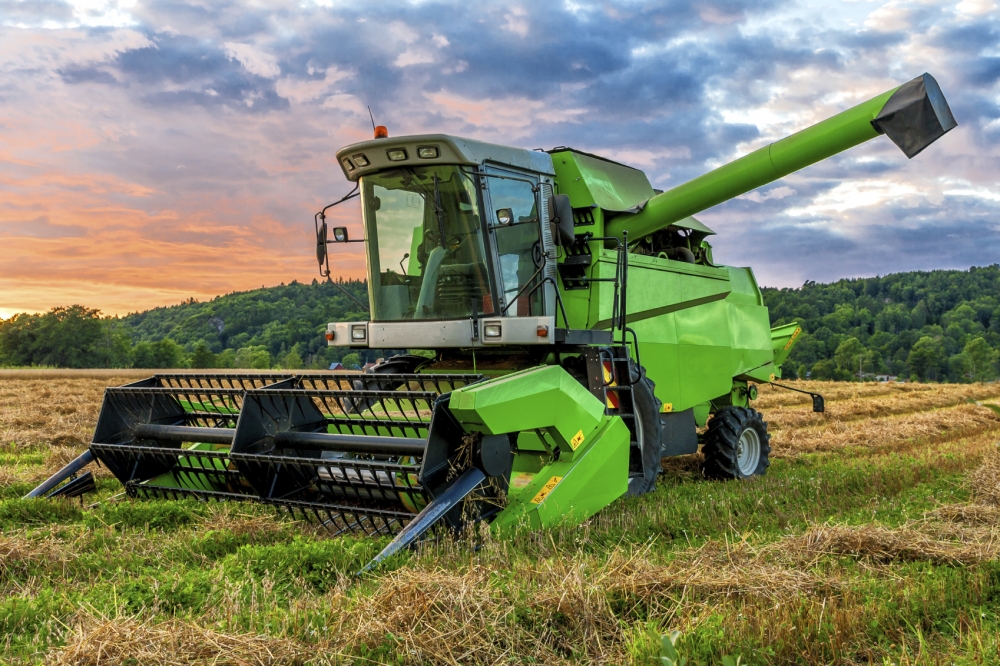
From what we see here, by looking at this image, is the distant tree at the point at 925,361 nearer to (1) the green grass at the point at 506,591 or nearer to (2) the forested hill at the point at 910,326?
(2) the forested hill at the point at 910,326

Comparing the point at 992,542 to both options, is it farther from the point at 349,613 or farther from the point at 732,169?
the point at 732,169

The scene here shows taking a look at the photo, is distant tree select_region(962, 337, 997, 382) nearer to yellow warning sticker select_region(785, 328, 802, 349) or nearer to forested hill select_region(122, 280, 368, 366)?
forested hill select_region(122, 280, 368, 366)

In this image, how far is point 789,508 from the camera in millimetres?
5668

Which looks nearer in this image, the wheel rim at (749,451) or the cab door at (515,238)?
the cab door at (515,238)

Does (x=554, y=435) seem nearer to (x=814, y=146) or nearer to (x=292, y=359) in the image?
(x=814, y=146)

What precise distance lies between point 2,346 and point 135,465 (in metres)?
63.8

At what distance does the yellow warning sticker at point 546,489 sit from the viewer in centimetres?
472

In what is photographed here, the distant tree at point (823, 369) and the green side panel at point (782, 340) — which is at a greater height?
the green side panel at point (782, 340)

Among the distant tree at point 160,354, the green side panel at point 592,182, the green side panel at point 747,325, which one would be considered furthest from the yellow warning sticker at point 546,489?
the distant tree at point 160,354

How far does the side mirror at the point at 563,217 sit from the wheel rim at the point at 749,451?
11.1 feet

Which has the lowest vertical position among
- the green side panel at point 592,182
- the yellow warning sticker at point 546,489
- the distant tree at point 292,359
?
the yellow warning sticker at point 546,489

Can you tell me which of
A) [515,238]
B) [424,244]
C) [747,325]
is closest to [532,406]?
[515,238]

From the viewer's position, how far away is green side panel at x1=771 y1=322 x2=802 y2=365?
10.0 metres

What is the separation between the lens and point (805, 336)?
108 ft
